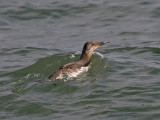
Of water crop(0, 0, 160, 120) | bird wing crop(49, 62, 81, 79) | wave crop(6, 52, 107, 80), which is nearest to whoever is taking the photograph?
water crop(0, 0, 160, 120)

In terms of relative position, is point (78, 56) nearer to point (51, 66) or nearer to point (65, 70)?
point (51, 66)

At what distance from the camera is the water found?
1125 cm

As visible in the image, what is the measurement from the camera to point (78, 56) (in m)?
15.6

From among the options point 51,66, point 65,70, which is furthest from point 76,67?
point 51,66

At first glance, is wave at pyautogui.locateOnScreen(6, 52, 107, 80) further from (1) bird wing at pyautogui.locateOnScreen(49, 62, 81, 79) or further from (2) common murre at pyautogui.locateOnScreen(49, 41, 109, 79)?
(1) bird wing at pyautogui.locateOnScreen(49, 62, 81, 79)

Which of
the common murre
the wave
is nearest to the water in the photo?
the wave

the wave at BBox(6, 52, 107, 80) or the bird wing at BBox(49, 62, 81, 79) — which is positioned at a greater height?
the bird wing at BBox(49, 62, 81, 79)

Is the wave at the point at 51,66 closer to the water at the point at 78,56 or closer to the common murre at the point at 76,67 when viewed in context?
the water at the point at 78,56

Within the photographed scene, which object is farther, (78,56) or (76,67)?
(78,56)

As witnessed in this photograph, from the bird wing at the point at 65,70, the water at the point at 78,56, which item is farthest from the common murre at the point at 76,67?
the water at the point at 78,56

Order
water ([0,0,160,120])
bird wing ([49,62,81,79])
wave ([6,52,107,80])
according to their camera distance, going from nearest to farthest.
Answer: water ([0,0,160,120]), bird wing ([49,62,81,79]), wave ([6,52,107,80])

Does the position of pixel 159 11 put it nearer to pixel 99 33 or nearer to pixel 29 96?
pixel 99 33

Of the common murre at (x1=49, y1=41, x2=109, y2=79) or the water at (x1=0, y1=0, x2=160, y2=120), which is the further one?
the common murre at (x1=49, y1=41, x2=109, y2=79)

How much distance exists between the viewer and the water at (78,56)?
11250 mm
